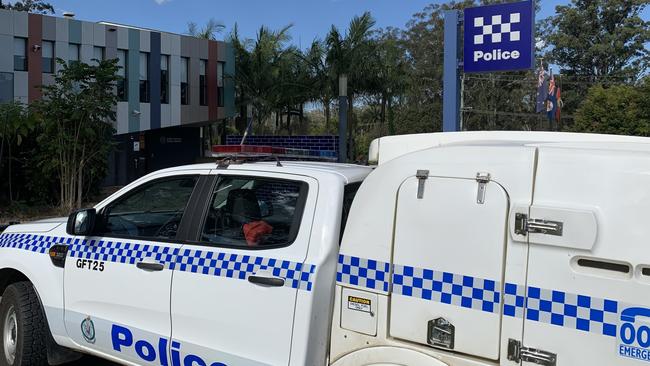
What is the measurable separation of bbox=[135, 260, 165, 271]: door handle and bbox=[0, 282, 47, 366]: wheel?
115 centimetres

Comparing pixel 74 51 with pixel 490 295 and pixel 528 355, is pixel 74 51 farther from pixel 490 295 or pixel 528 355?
pixel 528 355

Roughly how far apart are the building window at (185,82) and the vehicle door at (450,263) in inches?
1114

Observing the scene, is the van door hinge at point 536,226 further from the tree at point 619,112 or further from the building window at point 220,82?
the building window at point 220,82

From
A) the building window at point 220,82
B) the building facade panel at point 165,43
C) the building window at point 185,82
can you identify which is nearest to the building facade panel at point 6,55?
the building facade panel at point 165,43

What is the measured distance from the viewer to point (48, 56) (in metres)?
24.6

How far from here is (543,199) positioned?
7.17 feet

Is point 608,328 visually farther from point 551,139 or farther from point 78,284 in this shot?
point 78,284

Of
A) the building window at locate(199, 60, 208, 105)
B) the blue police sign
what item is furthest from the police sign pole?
the building window at locate(199, 60, 208, 105)

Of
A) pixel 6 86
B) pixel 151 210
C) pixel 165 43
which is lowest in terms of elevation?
pixel 151 210

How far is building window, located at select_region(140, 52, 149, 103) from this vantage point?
27266 mm

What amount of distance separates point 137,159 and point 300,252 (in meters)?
28.2

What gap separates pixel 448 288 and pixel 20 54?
2591 cm

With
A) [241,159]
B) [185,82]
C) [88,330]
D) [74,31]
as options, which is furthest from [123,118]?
[241,159]

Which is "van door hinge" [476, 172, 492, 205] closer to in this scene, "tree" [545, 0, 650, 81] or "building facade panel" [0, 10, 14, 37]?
"building facade panel" [0, 10, 14, 37]
